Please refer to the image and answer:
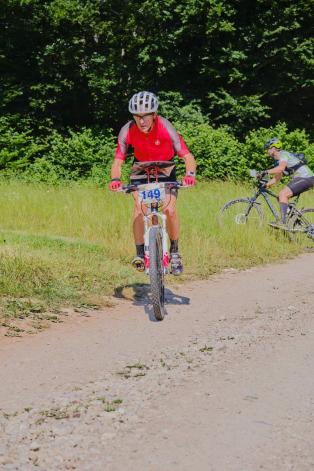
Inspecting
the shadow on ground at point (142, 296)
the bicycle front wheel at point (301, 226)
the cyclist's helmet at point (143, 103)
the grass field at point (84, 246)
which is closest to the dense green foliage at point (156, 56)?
the grass field at point (84, 246)

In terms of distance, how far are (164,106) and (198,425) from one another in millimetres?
23343

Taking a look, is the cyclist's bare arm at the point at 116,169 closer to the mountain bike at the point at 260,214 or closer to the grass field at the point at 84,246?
the grass field at the point at 84,246

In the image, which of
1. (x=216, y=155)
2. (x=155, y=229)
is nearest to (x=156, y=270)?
(x=155, y=229)

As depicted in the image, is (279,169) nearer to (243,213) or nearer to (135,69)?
(243,213)

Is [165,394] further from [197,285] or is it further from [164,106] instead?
[164,106]

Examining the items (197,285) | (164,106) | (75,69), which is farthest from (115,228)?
(75,69)

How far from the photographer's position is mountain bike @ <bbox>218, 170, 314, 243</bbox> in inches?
509

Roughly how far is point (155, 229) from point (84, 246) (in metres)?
3.67

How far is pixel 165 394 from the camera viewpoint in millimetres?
4637

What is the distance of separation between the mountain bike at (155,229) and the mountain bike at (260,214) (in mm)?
5767

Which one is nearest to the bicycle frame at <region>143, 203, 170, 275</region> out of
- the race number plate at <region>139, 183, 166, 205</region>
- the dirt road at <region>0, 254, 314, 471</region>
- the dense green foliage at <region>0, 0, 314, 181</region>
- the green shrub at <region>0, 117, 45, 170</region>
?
the race number plate at <region>139, 183, 166, 205</region>

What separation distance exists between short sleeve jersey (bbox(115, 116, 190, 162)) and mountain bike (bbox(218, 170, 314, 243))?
5637mm

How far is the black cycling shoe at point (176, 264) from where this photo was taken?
288 inches

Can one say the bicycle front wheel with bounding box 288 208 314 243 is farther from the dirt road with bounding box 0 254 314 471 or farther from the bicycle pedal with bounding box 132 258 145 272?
the bicycle pedal with bounding box 132 258 145 272
